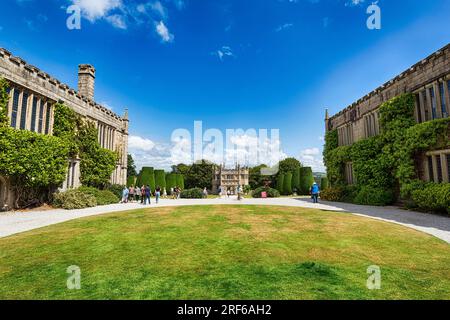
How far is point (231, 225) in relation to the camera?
883cm

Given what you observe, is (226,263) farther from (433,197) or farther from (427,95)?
(427,95)

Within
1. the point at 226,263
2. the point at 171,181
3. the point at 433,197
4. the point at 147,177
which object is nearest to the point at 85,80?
the point at 147,177

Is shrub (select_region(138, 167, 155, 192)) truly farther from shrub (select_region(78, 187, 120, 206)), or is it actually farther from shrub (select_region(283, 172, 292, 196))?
shrub (select_region(283, 172, 292, 196))

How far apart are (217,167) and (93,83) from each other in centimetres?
5594

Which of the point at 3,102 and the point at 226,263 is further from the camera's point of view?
the point at 3,102

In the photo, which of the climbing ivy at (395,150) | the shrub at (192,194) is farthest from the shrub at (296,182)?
the climbing ivy at (395,150)

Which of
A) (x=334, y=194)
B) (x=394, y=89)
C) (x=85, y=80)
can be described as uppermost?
(x=85, y=80)

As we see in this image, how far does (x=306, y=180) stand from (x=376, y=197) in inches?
930

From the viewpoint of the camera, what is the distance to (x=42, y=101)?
16797 millimetres

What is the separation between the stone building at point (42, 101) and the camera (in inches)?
560

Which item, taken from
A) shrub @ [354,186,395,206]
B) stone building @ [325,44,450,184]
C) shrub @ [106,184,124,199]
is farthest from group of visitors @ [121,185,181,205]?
stone building @ [325,44,450,184]

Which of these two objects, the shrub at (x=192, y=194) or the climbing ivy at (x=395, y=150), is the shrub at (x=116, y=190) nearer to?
the shrub at (x=192, y=194)
